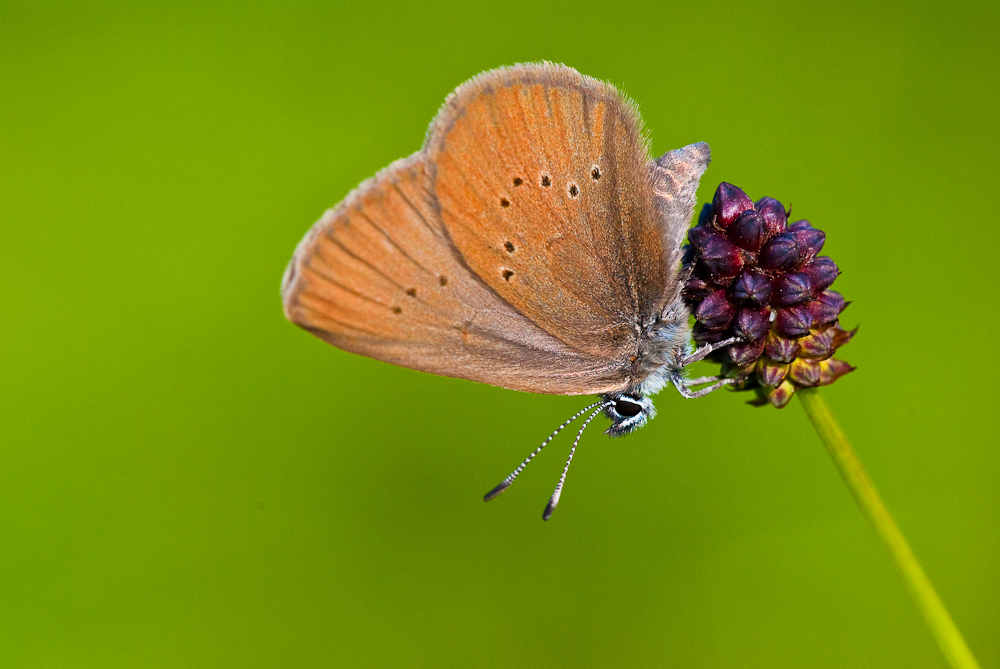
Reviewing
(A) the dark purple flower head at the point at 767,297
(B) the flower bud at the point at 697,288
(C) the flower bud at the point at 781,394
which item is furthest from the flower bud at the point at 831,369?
(B) the flower bud at the point at 697,288

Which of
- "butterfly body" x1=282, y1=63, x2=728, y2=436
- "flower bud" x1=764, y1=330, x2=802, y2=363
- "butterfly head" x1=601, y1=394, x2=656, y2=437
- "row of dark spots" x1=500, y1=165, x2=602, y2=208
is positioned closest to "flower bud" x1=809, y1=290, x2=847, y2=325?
"flower bud" x1=764, y1=330, x2=802, y2=363

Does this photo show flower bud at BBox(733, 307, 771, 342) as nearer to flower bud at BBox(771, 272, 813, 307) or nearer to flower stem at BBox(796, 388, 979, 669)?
flower bud at BBox(771, 272, 813, 307)

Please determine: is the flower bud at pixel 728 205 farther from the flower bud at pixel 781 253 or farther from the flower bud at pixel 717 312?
the flower bud at pixel 717 312

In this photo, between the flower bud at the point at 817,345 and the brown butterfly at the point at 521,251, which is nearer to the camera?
the flower bud at the point at 817,345

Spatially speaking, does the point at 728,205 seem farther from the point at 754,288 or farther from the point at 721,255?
the point at 754,288

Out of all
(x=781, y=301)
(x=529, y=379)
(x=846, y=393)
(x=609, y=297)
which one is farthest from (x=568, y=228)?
(x=846, y=393)

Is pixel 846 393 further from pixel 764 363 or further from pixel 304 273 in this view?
pixel 304 273
